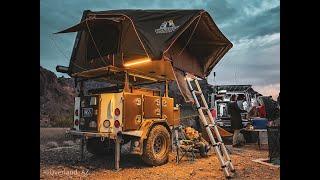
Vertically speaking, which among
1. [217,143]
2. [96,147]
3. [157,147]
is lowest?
[96,147]

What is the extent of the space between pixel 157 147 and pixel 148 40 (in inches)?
104

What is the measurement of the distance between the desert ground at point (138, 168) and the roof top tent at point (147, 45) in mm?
1693

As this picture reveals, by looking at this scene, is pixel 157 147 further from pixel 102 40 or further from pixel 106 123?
pixel 102 40

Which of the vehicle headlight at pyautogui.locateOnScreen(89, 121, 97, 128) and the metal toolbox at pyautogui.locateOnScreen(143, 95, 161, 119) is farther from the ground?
the metal toolbox at pyautogui.locateOnScreen(143, 95, 161, 119)

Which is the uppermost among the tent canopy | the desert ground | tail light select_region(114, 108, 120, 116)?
the tent canopy

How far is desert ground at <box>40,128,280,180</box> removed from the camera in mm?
5957

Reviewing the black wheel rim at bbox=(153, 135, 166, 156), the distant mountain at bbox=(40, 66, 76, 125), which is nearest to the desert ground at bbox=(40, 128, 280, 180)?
the black wheel rim at bbox=(153, 135, 166, 156)

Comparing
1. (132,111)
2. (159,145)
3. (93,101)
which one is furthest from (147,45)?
(159,145)

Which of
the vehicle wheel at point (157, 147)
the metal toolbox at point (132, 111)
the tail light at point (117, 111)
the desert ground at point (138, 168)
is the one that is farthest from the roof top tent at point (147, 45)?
the desert ground at point (138, 168)

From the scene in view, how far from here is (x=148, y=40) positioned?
6.21 metres

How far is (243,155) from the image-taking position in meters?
8.57

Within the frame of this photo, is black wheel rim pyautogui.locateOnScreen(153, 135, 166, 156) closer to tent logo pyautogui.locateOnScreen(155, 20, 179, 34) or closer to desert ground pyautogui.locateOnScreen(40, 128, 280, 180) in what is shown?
desert ground pyautogui.locateOnScreen(40, 128, 280, 180)
